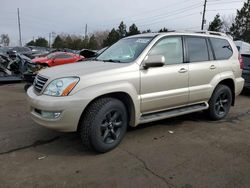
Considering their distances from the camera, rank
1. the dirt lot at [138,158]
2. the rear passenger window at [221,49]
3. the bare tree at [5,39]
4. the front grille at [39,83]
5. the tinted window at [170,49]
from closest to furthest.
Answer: the dirt lot at [138,158] < the front grille at [39,83] < the tinted window at [170,49] < the rear passenger window at [221,49] < the bare tree at [5,39]

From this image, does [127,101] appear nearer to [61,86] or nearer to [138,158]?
[138,158]

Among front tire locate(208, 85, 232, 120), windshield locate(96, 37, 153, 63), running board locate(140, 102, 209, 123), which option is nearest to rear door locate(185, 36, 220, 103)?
running board locate(140, 102, 209, 123)

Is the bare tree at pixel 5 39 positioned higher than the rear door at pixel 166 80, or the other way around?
the bare tree at pixel 5 39

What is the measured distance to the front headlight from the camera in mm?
3645

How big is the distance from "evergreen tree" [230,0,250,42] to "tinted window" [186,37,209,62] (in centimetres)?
4286

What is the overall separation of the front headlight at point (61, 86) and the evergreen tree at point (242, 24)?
45459mm

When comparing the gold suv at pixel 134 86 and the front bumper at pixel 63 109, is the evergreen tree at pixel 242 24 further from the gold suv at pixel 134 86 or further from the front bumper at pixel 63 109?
the front bumper at pixel 63 109

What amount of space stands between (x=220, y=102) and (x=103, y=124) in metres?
3.04

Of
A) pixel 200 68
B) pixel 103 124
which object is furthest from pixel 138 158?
pixel 200 68

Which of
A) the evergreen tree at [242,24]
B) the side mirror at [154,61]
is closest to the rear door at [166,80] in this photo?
the side mirror at [154,61]

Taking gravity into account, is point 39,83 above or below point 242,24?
below

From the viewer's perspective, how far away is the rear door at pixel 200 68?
16.5 feet

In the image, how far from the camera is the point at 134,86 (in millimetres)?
4160

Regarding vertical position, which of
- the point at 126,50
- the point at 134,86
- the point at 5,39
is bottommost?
the point at 134,86
